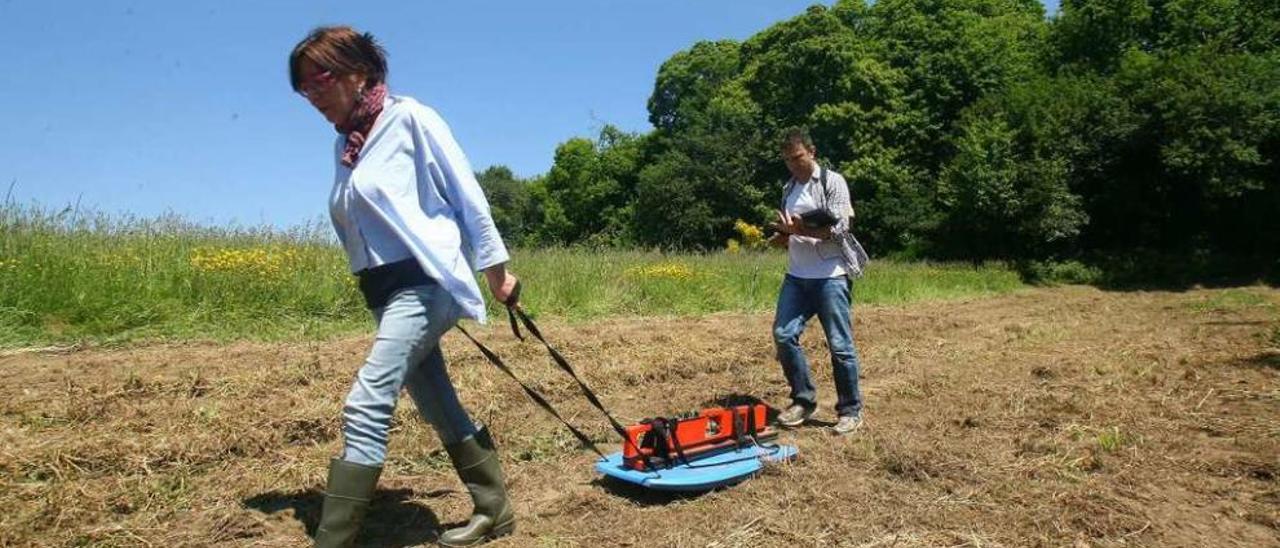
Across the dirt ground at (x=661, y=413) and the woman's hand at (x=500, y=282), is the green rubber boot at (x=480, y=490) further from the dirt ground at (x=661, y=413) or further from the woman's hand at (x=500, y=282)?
the woman's hand at (x=500, y=282)

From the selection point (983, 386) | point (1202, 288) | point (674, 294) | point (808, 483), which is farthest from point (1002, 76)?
point (808, 483)

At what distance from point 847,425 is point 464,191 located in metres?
2.93

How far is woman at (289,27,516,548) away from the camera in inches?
111

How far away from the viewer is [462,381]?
572cm

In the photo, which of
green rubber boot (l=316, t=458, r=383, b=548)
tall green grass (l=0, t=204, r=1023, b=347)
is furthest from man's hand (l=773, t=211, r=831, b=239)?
tall green grass (l=0, t=204, r=1023, b=347)

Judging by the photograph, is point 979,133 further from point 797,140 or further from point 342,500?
point 342,500

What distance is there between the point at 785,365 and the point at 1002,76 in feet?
114

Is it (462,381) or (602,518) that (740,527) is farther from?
(462,381)

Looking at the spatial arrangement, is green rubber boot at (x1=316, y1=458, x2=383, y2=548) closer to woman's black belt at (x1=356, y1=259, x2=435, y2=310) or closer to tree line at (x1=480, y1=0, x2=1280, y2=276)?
woman's black belt at (x1=356, y1=259, x2=435, y2=310)

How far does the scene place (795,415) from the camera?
514cm

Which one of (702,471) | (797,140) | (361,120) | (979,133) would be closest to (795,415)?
(702,471)

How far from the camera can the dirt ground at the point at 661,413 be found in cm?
335

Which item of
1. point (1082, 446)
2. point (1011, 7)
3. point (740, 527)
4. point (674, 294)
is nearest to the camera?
point (740, 527)

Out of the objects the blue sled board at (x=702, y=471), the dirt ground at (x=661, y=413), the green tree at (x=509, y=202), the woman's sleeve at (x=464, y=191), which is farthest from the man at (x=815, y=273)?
the green tree at (x=509, y=202)
